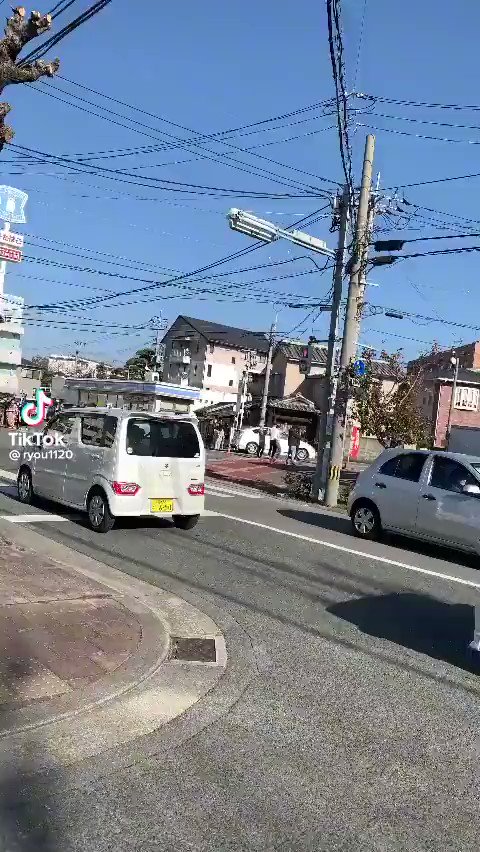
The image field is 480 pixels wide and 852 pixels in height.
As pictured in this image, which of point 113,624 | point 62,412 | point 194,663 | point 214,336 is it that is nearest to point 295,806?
point 194,663

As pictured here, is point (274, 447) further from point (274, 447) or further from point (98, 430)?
point (98, 430)

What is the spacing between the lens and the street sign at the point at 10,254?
20.4 metres

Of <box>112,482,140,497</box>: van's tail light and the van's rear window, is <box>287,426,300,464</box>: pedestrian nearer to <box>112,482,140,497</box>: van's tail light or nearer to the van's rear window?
the van's rear window

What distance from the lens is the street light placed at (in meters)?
16.5

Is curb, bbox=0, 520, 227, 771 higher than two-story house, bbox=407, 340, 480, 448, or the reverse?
two-story house, bbox=407, 340, 480, 448

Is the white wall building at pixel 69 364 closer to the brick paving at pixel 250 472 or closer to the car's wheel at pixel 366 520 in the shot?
the brick paving at pixel 250 472

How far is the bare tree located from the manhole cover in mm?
4773

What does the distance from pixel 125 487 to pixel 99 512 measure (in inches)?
26.7

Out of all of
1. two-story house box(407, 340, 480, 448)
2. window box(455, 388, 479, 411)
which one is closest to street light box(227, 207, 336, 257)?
two-story house box(407, 340, 480, 448)

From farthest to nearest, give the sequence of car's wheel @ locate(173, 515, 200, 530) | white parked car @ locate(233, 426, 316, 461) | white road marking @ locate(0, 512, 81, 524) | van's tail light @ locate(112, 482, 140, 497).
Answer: white parked car @ locate(233, 426, 316, 461) → car's wheel @ locate(173, 515, 200, 530) → white road marking @ locate(0, 512, 81, 524) → van's tail light @ locate(112, 482, 140, 497)

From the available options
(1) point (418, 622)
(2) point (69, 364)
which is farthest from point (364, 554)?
(2) point (69, 364)

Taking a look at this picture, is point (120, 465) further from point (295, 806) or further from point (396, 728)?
point (295, 806)

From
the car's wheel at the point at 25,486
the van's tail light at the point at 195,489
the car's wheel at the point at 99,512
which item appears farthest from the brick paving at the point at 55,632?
the car's wheel at the point at 25,486

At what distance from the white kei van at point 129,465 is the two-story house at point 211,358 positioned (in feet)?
178
